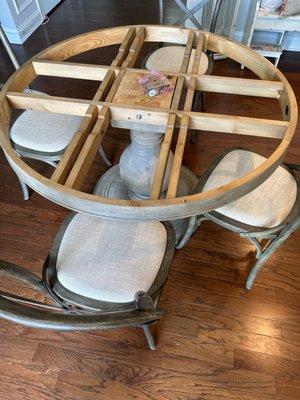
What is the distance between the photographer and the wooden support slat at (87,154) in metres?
0.81

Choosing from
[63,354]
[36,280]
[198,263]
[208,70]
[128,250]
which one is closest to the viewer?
[36,280]

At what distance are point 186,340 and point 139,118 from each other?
0.88m

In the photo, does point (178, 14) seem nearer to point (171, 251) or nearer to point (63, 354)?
point (171, 251)

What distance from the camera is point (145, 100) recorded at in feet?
3.31

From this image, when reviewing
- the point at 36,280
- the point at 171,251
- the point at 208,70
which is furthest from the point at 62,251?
the point at 208,70

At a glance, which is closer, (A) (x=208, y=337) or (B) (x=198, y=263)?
(A) (x=208, y=337)

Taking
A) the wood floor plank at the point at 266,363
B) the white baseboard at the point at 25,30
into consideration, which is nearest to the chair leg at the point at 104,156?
the wood floor plank at the point at 266,363

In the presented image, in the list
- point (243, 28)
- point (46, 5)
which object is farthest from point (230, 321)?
point (46, 5)

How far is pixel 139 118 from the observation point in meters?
0.98

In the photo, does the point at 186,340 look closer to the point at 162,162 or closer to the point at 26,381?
the point at 26,381

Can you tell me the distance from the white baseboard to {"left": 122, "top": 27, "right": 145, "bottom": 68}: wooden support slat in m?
1.97

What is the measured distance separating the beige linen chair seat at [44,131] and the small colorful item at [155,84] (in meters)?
0.46

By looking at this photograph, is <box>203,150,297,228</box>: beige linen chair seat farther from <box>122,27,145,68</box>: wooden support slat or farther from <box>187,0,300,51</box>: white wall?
<box>187,0,300,51</box>: white wall

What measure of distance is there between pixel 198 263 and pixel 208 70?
0.97 metres
